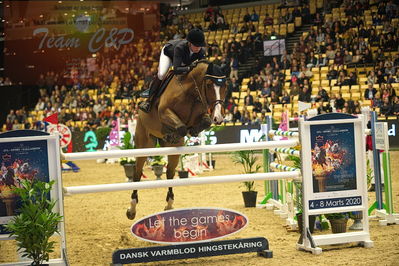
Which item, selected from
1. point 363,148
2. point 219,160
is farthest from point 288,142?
point 219,160

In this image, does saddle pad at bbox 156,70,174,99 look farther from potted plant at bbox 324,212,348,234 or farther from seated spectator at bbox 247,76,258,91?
seated spectator at bbox 247,76,258,91

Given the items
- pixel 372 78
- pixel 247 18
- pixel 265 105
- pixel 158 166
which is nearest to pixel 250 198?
pixel 158 166

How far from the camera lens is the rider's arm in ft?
22.4

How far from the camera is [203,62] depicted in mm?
6715

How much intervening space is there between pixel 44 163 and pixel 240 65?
2062 cm

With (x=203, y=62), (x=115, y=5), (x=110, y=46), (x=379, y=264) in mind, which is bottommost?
(x=379, y=264)

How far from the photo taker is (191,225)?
18.2 ft

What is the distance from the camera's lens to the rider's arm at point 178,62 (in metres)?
6.82

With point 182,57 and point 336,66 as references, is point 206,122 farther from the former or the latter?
point 336,66

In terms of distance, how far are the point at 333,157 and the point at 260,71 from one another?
58.9ft

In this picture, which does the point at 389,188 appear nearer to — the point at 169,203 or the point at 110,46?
the point at 169,203

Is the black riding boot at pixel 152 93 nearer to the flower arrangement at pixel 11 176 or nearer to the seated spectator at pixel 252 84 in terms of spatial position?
the flower arrangement at pixel 11 176

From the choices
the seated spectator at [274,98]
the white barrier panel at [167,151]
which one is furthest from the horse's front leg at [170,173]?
the seated spectator at [274,98]

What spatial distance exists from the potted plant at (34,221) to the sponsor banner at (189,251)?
24.7 inches
